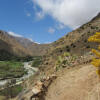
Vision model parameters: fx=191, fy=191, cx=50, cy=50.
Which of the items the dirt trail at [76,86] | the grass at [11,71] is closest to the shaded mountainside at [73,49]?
the dirt trail at [76,86]

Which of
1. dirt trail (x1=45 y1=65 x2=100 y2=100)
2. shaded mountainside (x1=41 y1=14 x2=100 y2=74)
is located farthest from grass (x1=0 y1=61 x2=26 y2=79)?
dirt trail (x1=45 y1=65 x2=100 y2=100)

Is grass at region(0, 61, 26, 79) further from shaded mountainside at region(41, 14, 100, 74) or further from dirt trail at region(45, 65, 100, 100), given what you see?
dirt trail at region(45, 65, 100, 100)

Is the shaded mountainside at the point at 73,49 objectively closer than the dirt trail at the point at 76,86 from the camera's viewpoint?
No

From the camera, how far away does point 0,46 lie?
627ft

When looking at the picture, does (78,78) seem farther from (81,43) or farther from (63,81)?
(81,43)

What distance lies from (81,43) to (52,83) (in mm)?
22741

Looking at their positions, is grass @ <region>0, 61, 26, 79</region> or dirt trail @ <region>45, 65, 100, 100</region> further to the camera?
grass @ <region>0, 61, 26, 79</region>

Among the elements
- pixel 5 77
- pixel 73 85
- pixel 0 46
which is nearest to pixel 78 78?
pixel 73 85

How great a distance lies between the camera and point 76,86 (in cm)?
1243

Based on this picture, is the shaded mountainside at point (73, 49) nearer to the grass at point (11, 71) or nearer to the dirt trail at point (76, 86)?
the dirt trail at point (76, 86)

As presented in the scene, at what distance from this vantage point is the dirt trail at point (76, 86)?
10.8 metres

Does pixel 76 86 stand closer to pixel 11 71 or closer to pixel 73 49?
pixel 73 49

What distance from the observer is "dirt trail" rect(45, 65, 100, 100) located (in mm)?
10798

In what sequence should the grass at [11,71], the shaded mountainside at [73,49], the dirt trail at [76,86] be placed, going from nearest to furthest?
the dirt trail at [76,86] → the shaded mountainside at [73,49] → the grass at [11,71]
